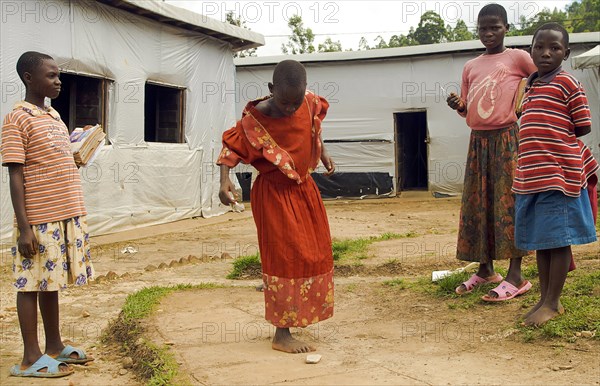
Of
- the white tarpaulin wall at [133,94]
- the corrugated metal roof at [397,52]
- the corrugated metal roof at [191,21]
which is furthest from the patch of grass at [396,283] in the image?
the corrugated metal roof at [397,52]

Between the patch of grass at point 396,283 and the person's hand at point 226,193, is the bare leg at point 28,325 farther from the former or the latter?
the patch of grass at point 396,283

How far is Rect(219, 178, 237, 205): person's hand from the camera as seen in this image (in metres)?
3.73

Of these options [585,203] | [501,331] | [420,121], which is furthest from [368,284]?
[420,121]

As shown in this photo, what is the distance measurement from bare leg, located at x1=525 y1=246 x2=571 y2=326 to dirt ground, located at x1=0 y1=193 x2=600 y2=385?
0.54 feet

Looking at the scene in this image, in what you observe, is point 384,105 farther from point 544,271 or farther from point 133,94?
point 544,271

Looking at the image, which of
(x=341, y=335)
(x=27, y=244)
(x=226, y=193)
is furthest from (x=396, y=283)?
(x=27, y=244)

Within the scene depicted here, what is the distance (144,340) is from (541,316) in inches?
90.3

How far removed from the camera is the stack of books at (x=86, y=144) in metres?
3.84

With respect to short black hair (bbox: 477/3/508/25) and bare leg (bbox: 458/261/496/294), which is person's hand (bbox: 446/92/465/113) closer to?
short black hair (bbox: 477/3/508/25)

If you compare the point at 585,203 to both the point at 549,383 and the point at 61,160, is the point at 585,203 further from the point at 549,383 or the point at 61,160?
the point at 61,160

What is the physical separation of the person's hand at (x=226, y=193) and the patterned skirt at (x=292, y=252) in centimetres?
15

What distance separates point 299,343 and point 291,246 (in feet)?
1.79

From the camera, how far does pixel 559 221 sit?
365 cm

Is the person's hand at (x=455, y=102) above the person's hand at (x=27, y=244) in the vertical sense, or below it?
above
